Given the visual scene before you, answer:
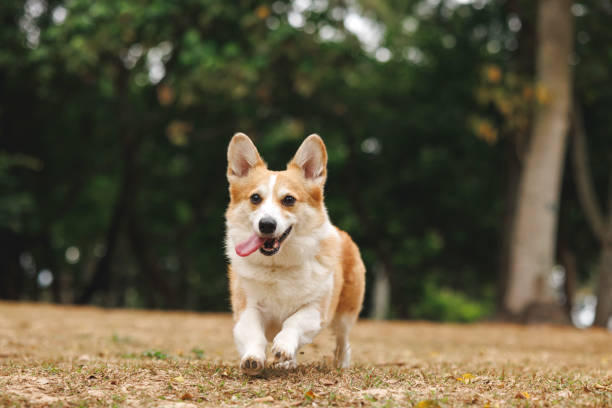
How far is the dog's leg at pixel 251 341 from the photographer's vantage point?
4.55 metres

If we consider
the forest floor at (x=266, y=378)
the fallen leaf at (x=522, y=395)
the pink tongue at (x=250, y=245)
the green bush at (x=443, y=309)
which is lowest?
the green bush at (x=443, y=309)

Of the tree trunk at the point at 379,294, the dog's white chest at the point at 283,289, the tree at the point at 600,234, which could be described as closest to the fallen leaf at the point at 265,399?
the dog's white chest at the point at 283,289

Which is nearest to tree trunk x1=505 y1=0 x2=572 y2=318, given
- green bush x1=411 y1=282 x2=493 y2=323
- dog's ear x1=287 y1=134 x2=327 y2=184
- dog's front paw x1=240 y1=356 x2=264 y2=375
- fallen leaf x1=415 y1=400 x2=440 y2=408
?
green bush x1=411 y1=282 x2=493 y2=323

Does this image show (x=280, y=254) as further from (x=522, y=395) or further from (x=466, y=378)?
(x=522, y=395)

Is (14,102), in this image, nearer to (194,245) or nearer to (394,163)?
(194,245)

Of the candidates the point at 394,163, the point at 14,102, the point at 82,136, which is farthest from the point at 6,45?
the point at 394,163

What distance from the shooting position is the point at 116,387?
174 inches

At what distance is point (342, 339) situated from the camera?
6.01 m

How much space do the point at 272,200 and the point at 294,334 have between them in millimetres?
959

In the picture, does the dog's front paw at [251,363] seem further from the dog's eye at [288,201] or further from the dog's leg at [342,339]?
the dog's leg at [342,339]

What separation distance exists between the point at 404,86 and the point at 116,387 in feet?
57.1

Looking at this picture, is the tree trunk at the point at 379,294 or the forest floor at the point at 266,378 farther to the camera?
the tree trunk at the point at 379,294

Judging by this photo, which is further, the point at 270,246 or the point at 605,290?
the point at 605,290

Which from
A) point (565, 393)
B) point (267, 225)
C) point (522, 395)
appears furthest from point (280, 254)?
point (565, 393)
